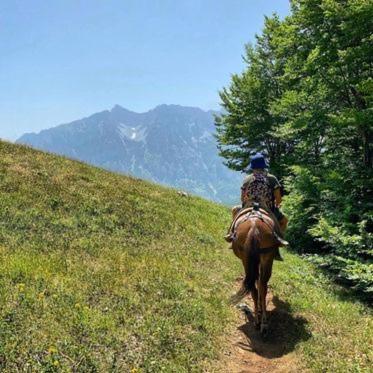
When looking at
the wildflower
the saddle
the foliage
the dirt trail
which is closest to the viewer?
the wildflower

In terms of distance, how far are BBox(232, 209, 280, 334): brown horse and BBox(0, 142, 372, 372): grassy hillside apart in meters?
1.03

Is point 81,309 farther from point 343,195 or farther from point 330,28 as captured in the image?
point 330,28

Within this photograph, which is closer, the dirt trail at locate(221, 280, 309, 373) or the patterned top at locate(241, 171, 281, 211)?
the dirt trail at locate(221, 280, 309, 373)

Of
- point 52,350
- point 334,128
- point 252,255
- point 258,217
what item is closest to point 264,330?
point 252,255

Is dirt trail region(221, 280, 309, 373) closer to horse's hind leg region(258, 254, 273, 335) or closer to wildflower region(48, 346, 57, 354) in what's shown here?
horse's hind leg region(258, 254, 273, 335)

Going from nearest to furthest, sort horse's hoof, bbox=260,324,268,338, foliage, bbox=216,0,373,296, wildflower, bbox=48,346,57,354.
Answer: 1. wildflower, bbox=48,346,57,354
2. horse's hoof, bbox=260,324,268,338
3. foliage, bbox=216,0,373,296

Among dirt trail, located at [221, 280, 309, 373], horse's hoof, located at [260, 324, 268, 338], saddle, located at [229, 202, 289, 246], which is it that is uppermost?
saddle, located at [229, 202, 289, 246]

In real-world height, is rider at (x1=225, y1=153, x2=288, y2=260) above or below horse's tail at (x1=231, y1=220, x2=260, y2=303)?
above

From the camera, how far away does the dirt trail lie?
916cm

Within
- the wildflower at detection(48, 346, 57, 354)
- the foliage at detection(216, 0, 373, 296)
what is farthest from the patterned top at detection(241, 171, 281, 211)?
the wildflower at detection(48, 346, 57, 354)

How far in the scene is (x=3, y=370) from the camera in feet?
23.3

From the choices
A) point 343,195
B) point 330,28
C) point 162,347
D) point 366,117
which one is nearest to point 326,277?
point 343,195

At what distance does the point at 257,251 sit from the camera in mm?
10414

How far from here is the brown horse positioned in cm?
1045
